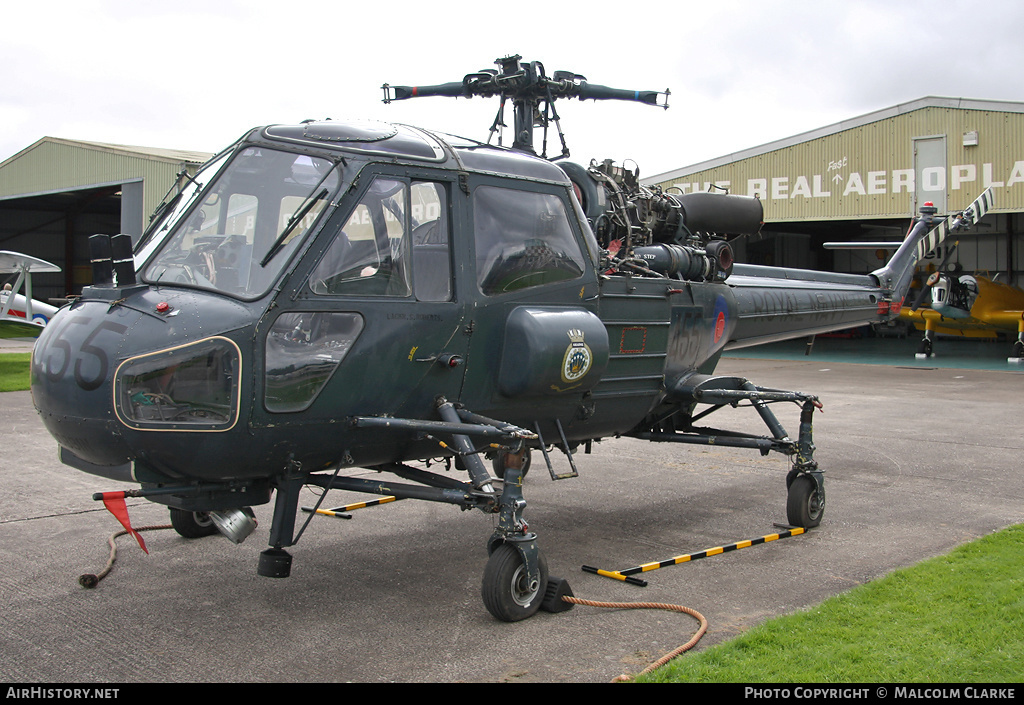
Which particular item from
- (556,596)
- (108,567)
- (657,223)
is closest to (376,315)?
(556,596)

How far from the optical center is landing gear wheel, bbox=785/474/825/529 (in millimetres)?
7008

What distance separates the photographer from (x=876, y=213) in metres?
23.6

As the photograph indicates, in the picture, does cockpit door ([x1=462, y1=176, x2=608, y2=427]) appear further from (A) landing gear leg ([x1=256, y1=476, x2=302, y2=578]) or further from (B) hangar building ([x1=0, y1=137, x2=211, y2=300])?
(B) hangar building ([x1=0, y1=137, x2=211, y2=300])

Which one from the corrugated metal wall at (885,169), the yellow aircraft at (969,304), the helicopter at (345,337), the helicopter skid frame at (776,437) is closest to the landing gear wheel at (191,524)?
the helicopter at (345,337)

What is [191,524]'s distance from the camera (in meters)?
6.62

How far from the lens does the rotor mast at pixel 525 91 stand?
773cm

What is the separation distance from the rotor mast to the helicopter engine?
50 centimetres

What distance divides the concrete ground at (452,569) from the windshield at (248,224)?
6.20ft

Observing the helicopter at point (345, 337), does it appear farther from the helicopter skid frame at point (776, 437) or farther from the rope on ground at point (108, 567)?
the helicopter skid frame at point (776, 437)

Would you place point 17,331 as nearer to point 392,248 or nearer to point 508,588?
point 392,248

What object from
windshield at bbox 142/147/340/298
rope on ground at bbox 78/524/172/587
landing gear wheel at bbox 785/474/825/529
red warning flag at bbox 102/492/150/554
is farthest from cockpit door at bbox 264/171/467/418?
landing gear wheel at bbox 785/474/825/529

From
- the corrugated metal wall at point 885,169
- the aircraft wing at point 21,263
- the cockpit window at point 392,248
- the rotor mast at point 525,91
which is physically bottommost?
the cockpit window at point 392,248

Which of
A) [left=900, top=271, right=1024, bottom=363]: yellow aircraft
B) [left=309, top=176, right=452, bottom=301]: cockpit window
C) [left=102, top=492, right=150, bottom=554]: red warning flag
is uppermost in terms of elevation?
[left=309, top=176, right=452, bottom=301]: cockpit window
